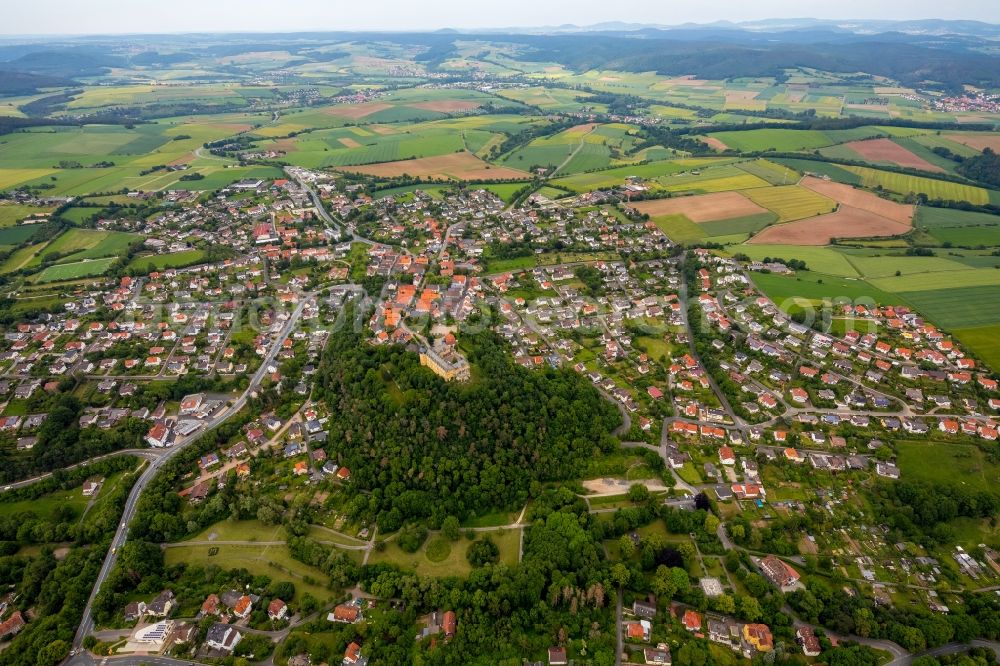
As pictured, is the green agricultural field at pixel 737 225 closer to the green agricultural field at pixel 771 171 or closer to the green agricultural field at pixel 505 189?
the green agricultural field at pixel 771 171

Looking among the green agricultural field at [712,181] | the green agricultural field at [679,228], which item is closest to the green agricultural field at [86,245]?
the green agricultural field at [679,228]

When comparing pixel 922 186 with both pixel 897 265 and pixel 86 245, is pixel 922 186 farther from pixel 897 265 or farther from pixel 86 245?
pixel 86 245

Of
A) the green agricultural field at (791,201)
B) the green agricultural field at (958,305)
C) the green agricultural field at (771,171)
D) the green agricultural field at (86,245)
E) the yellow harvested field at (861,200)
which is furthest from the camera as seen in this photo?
the green agricultural field at (771,171)

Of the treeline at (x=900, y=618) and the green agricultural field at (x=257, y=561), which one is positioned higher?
the treeline at (x=900, y=618)

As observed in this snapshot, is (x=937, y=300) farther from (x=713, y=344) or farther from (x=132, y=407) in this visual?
(x=132, y=407)

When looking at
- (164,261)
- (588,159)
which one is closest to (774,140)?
(588,159)

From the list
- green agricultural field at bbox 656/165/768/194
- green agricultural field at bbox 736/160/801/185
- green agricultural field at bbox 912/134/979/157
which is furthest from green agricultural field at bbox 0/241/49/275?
green agricultural field at bbox 912/134/979/157

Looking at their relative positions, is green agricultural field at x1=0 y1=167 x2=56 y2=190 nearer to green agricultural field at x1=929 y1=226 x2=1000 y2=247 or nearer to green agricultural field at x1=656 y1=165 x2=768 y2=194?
green agricultural field at x1=656 y1=165 x2=768 y2=194
